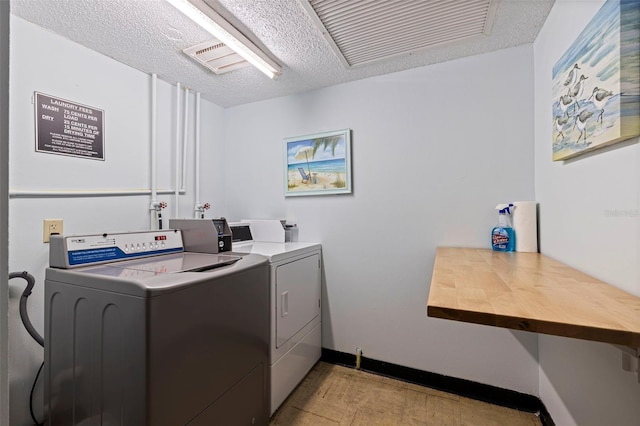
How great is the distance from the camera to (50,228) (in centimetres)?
154

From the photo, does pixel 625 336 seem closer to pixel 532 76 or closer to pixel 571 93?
pixel 571 93

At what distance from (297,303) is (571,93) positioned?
1881mm

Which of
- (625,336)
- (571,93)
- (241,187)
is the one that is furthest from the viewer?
(241,187)

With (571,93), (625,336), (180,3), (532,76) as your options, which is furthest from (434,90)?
(625,336)

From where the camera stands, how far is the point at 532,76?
172 centimetres

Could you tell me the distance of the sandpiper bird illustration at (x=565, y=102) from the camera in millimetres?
1179

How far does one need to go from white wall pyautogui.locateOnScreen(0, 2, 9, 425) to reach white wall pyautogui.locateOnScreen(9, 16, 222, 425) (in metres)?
1.44

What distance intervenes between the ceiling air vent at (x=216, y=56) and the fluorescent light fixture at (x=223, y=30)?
176mm

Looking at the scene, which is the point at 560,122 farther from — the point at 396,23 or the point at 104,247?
the point at 104,247

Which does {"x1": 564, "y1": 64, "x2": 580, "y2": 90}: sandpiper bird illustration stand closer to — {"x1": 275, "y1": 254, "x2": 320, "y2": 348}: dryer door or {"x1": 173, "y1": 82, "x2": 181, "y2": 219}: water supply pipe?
{"x1": 275, "y1": 254, "x2": 320, "y2": 348}: dryer door

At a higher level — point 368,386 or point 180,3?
point 180,3

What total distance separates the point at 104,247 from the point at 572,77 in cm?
229

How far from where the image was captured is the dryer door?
67.4 inches

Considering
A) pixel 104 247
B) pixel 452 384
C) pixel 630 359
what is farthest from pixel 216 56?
pixel 452 384
